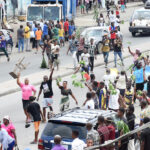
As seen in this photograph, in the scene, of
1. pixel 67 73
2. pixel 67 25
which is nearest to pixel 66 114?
pixel 67 73

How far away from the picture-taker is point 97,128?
1398 centimetres

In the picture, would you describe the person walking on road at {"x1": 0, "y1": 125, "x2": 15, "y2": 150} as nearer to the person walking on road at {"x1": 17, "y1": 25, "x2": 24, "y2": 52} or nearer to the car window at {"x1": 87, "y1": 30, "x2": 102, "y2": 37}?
the car window at {"x1": 87, "y1": 30, "x2": 102, "y2": 37}

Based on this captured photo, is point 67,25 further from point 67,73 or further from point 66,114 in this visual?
point 66,114

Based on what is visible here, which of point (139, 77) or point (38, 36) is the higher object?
point (139, 77)

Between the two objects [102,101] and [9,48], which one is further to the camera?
[9,48]

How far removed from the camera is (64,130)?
1390 cm

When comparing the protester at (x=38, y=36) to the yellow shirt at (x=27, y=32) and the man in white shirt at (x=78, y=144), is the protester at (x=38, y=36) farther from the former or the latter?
the man in white shirt at (x=78, y=144)

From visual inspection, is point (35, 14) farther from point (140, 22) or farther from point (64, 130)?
point (64, 130)

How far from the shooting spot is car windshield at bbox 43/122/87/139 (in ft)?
45.2

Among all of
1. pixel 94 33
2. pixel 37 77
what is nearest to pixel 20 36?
pixel 94 33

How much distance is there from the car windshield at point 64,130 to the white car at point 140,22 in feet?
88.9

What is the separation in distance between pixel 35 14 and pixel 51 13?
1.00m

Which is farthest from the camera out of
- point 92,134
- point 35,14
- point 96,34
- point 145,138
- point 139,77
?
point 35,14

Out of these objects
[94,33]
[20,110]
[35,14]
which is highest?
[35,14]
